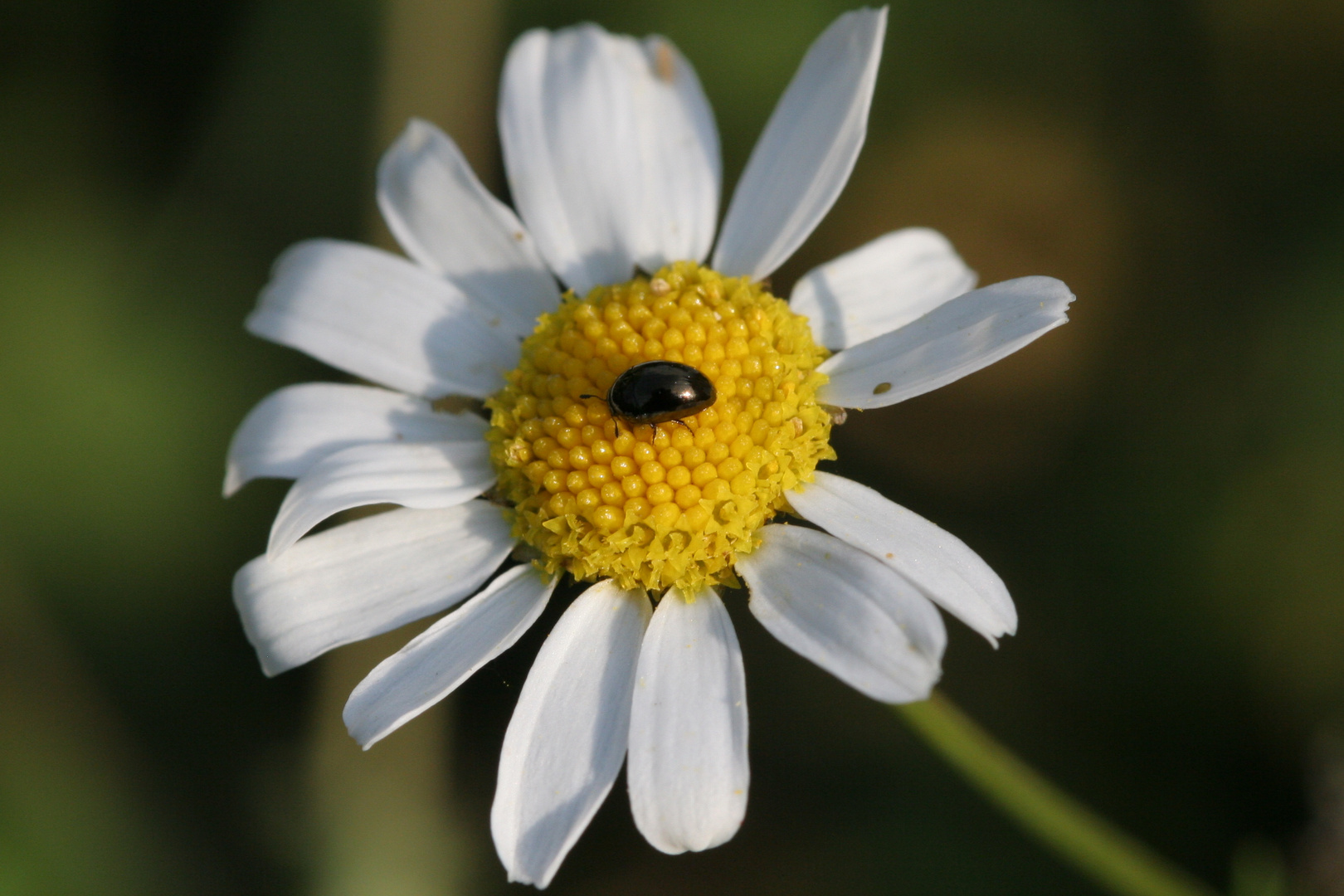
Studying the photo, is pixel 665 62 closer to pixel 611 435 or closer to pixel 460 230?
pixel 460 230

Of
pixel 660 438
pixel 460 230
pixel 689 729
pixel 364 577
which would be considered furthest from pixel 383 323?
pixel 689 729

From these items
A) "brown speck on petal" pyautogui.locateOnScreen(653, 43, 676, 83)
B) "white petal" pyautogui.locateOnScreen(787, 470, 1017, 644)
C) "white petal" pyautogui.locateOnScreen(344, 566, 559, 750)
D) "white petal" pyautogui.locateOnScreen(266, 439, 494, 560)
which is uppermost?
"brown speck on petal" pyautogui.locateOnScreen(653, 43, 676, 83)

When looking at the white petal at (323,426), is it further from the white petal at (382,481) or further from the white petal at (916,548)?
the white petal at (916,548)

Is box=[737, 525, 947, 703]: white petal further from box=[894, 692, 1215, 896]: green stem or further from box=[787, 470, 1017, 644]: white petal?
box=[894, 692, 1215, 896]: green stem

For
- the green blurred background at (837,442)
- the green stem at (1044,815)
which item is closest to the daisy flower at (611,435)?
the green stem at (1044,815)

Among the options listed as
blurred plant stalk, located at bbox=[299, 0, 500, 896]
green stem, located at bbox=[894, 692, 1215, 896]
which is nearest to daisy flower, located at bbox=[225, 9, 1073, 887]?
green stem, located at bbox=[894, 692, 1215, 896]

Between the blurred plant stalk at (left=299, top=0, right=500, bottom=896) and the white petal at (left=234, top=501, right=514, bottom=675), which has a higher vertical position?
the white petal at (left=234, top=501, right=514, bottom=675)
